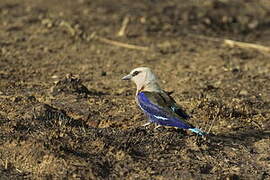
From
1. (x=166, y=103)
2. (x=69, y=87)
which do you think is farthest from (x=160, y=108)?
(x=69, y=87)

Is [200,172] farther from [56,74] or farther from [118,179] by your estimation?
[56,74]

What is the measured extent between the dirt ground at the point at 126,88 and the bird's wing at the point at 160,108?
0.25m

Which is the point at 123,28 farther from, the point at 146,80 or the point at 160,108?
the point at 160,108

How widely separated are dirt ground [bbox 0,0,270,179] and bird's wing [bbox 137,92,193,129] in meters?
0.25

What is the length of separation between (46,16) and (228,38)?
11.8 feet

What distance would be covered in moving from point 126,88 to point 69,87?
42.3 inches

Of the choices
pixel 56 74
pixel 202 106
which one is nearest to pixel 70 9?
pixel 56 74

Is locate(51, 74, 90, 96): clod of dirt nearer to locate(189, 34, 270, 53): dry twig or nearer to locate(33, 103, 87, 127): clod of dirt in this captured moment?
locate(33, 103, 87, 127): clod of dirt

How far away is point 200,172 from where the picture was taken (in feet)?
19.6

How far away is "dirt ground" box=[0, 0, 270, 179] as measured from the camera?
6.02 meters

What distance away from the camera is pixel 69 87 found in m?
7.91

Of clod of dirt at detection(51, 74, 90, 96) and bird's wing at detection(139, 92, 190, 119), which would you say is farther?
clod of dirt at detection(51, 74, 90, 96)

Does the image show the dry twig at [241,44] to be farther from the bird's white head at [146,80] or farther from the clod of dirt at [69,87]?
the bird's white head at [146,80]

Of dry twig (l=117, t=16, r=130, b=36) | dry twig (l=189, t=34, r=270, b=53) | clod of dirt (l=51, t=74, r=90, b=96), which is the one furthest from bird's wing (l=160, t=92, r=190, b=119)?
dry twig (l=117, t=16, r=130, b=36)
